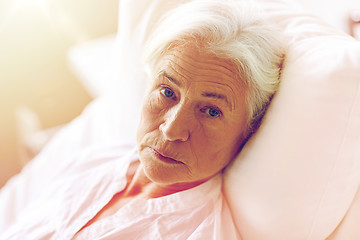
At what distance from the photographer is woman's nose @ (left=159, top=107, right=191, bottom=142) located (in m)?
0.90

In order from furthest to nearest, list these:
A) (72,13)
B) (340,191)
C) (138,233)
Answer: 1. (72,13)
2. (138,233)
3. (340,191)

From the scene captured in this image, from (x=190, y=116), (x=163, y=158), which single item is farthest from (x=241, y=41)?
(x=163, y=158)

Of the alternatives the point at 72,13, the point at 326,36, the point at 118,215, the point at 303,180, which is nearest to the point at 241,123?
the point at 303,180

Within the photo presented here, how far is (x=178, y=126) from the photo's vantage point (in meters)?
0.90

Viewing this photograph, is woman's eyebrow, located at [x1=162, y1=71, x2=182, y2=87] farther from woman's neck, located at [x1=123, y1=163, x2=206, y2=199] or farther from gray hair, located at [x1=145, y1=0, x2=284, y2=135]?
woman's neck, located at [x1=123, y1=163, x2=206, y2=199]

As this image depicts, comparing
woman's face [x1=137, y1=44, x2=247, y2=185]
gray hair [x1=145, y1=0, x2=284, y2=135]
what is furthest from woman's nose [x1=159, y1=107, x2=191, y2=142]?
gray hair [x1=145, y1=0, x2=284, y2=135]

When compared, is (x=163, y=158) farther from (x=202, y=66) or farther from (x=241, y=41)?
(x=241, y=41)

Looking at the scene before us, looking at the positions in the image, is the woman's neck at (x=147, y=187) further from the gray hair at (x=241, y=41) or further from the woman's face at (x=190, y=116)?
the gray hair at (x=241, y=41)

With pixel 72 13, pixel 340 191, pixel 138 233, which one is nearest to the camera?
pixel 340 191

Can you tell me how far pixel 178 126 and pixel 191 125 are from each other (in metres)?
0.04

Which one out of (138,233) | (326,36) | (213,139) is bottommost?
(138,233)

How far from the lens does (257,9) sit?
1.07m

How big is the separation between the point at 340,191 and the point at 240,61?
16.6 inches

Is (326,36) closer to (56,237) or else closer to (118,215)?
(118,215)
